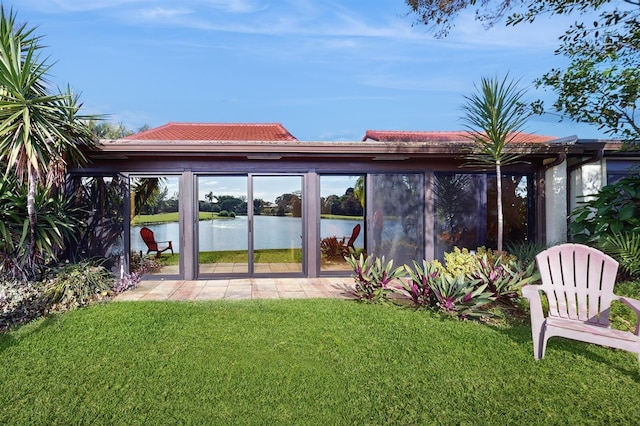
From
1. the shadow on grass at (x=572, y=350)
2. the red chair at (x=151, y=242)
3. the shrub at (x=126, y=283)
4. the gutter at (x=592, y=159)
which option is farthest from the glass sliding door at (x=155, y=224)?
the gutter at (x=592, y=159)

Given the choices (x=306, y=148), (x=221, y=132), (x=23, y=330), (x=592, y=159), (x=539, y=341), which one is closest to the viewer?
(x=539, y=341)

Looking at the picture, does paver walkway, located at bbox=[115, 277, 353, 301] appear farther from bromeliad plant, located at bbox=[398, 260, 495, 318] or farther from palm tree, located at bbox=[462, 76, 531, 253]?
palm tree, located at bbox=[462, 76, 531, 253]

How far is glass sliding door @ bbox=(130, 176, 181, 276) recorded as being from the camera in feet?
24.3

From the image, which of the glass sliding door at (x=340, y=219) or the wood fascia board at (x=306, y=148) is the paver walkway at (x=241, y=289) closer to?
the glass sliding door at (x=340, y=219)

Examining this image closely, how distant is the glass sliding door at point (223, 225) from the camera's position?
7.62m

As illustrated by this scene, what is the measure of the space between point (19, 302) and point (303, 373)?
4288mm

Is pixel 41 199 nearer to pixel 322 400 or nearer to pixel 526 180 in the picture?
pixel 322 400

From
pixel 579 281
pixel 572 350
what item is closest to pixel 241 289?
pixel 572 350

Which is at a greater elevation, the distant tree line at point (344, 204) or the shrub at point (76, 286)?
the distant tree line at point (344, 204)

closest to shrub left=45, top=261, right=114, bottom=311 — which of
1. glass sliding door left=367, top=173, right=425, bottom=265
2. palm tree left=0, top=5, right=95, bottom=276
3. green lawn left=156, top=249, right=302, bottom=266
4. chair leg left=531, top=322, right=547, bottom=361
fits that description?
palm tree left=0, top=5, right=95, bottom=276

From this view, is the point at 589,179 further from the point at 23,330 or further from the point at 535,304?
the point at 23,330

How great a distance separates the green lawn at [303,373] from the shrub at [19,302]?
378 mm

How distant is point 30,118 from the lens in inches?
203

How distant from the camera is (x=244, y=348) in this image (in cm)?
362
